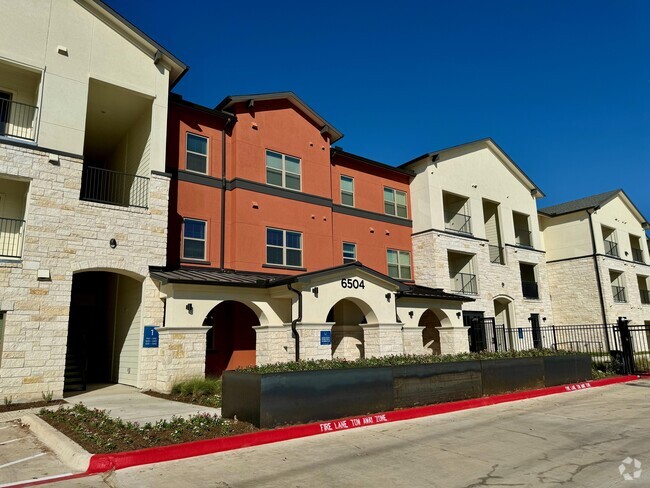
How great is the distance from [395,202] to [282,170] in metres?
8.20

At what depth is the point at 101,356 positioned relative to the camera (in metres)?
19.0

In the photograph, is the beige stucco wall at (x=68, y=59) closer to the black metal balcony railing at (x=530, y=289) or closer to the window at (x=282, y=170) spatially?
the window at (x=282, y=170)

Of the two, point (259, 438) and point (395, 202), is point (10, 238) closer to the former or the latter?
point (259, 438)

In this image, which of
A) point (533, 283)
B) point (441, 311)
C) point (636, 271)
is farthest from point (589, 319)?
point (441, 311)

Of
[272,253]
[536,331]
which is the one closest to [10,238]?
[272,253]

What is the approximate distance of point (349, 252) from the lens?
24.0 metres

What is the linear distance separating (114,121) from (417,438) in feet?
54.8

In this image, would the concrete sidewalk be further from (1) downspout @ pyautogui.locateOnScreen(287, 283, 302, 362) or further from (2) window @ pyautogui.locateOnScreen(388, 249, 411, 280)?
(2) window @ pyautogui.locateOnScreen(388, 249, 411, 280)

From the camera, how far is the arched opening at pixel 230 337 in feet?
59.6

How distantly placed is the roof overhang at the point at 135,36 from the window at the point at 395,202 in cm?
1293

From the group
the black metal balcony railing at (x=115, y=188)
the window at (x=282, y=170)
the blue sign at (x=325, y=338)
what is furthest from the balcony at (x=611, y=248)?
the black metal balcony railing at (x=115, y=188)

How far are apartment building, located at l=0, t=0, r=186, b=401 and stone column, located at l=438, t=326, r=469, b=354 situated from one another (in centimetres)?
1371

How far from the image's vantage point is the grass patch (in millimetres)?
7678

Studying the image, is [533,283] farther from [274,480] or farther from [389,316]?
[274,480]
